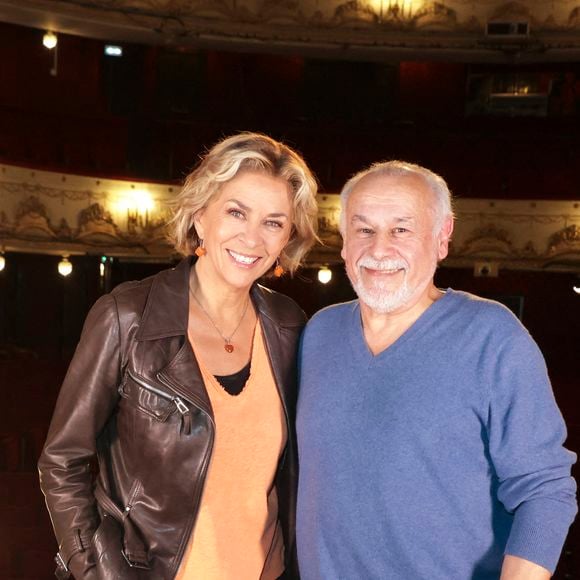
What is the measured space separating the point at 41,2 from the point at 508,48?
4460 mm

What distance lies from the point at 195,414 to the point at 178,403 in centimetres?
3

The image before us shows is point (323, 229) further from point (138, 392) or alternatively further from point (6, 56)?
point (138, 392)

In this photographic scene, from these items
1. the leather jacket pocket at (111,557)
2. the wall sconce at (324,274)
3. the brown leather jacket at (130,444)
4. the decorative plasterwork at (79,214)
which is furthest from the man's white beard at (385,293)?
the wall sconce at (324,274)

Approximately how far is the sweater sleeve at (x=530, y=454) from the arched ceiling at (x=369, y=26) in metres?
7.44

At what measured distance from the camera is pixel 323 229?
782 centimetres

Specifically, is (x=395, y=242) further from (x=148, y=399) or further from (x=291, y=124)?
(x=291, y=124)

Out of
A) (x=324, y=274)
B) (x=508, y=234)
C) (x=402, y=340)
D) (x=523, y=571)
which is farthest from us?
(x=508, y=234)

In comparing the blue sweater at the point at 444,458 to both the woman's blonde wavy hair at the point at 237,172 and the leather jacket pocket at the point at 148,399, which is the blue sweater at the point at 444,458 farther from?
the woman's blonde wavy hair at the point at 237,172

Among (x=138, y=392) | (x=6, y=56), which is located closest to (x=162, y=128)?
(x=6, y=56)

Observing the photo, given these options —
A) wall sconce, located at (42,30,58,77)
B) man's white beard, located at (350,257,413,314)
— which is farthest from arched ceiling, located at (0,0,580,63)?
man's white beard, located at (350,257,413,314)

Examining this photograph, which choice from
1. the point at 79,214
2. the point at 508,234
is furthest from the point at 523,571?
the point at 508,234

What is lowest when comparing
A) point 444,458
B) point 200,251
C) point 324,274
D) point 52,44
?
point 324,274

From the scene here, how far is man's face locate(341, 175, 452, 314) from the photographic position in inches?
45.9

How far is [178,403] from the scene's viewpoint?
1.21m
